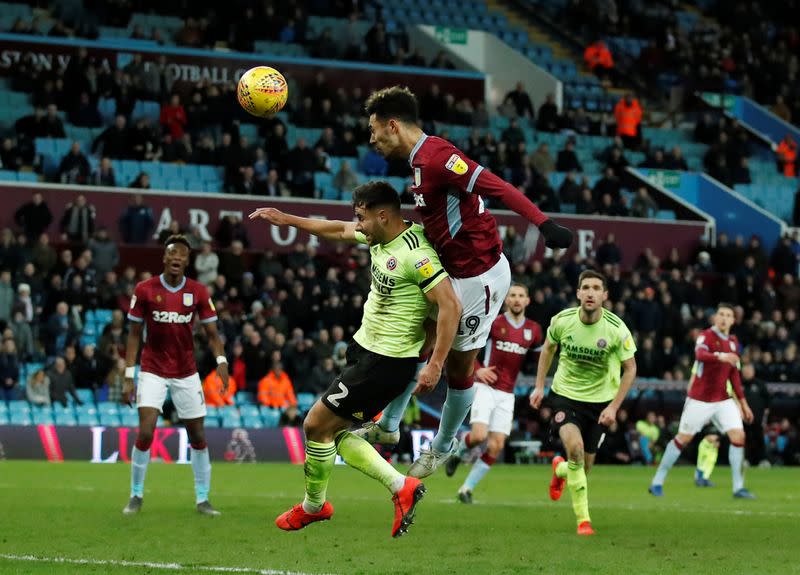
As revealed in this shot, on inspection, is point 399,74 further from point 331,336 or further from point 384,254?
point 384,254

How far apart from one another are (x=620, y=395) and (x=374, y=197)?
4.60m

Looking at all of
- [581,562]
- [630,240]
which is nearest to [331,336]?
[630,240]

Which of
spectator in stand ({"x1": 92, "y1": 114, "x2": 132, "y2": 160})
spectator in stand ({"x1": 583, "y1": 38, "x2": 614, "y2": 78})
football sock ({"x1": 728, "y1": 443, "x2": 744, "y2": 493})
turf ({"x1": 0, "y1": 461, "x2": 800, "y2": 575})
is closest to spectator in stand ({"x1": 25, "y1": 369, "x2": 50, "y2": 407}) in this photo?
turf ({"x1": 0, "y1": 461, "x2": 800, "y2": 575})

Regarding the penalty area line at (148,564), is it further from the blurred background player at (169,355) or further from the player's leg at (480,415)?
the player's leg at (480,415)

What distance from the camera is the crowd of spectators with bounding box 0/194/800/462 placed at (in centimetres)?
2541

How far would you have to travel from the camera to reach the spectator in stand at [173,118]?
1214 inches

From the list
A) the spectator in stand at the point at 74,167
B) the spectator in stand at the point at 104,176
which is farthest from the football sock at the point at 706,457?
the spectator in stand at the point at 74,167

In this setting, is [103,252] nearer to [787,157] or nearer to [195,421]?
[195,421]

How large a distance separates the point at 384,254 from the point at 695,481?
44.0 feet

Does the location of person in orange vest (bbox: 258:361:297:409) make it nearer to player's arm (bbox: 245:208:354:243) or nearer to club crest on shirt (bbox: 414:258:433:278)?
player's arm (bbox: 245:208:354:243)

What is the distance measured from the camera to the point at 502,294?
1048cm

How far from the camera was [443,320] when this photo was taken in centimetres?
962

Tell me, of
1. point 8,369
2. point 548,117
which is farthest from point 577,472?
point 548,117

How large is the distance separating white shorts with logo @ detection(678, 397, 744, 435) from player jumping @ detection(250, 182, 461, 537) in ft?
33.9
